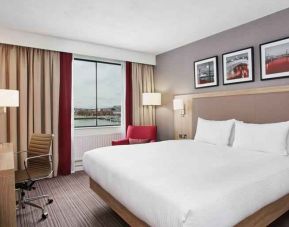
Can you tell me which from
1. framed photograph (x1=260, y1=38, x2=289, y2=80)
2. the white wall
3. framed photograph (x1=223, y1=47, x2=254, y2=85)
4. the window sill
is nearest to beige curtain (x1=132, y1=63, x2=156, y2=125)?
the white wall

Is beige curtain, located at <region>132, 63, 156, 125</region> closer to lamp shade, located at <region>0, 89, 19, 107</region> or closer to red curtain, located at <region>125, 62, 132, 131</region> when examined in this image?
red curtain, located at <region>125, 62, 132, 131</region>

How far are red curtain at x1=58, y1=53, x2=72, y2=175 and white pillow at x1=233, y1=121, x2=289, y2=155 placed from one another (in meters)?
3.08

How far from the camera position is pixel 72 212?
8.58 feet

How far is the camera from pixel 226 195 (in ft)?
4.74

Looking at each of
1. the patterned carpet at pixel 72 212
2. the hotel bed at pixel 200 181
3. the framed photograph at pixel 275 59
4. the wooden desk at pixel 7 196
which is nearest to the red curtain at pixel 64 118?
the patterned carpet at pixel 72 212

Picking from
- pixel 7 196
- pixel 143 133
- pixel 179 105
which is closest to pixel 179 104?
pixel 179 105

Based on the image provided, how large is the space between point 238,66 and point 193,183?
2639mm

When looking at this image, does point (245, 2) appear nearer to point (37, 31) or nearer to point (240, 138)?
point (240, 138)

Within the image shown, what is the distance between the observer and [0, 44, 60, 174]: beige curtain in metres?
3.59

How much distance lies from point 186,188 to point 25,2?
9.67ft

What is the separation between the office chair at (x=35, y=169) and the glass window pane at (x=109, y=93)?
209cm

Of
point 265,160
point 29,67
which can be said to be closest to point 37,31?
point 29,67

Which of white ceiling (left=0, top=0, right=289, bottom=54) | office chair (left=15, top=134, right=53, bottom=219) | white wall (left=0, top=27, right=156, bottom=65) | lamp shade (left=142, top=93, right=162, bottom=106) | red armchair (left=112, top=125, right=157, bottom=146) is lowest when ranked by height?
office chair (left=15, top=134, right=53, bottom=219)

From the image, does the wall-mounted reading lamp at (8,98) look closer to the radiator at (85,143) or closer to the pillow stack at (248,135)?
the radiator at (85,143)
